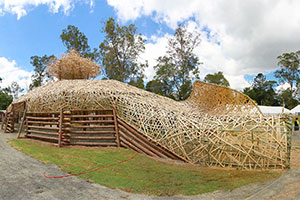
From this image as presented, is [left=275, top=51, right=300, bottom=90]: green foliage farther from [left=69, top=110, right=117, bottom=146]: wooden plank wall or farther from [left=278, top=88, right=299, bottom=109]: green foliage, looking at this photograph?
[left=69, top=110, right=117, bottom=146]: wooden plank wall

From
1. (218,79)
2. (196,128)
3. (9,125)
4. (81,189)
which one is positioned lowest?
(81,189)

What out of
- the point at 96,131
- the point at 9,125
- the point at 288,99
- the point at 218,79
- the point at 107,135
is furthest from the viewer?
the point at 218,79

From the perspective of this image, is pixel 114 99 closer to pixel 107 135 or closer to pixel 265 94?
pixel 107 135

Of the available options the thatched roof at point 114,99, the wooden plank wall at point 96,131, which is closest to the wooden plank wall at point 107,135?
the wooden plank wall at point 96,131

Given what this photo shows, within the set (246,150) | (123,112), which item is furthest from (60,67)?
(246,150)

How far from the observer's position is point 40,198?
3.69 m

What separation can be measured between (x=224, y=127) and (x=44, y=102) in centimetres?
883

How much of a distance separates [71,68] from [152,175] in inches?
459

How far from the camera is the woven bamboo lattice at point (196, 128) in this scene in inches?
219

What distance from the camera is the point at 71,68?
13.8m

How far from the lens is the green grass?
4.26 m

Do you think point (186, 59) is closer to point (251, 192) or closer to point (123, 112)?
point (123, 112)

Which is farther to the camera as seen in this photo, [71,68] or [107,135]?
[71,68]

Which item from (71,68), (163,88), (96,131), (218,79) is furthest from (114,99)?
(218,79)
